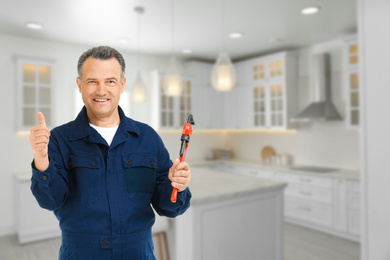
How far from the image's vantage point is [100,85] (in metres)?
0.40

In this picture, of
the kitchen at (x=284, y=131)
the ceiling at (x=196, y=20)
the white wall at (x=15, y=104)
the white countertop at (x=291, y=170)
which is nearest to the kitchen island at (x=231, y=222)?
the kitchen at (x=284, y=131)

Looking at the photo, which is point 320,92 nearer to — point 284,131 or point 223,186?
point 284,131

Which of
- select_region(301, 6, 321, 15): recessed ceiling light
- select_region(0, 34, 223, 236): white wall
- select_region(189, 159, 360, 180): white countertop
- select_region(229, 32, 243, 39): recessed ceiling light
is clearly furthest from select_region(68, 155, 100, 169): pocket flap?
select_region(229, 32, 243, 39): recessed ceiling light

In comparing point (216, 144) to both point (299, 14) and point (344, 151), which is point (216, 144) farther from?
point (299, 14)

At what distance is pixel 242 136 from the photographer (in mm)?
5285

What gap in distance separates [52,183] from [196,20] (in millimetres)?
2953

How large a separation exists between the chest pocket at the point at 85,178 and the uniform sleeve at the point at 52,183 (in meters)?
0.02

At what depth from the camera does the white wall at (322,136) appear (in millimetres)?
3965

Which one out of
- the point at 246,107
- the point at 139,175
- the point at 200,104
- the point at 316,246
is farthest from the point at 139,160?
the point at 246,107

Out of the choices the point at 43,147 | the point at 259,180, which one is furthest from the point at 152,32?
the point at 43,147

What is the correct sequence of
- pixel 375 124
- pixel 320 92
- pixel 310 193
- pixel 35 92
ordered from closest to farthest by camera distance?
pixel 35 92 < pixel 375 124 < pixel 310 193 < pixel 320 92

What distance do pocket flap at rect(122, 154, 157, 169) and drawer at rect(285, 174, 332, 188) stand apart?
11.8ft

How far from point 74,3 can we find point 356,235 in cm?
379

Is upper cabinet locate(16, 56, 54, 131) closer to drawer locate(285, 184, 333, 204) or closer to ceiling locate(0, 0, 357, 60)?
ceiling locate(0, 0, 357, 60)
